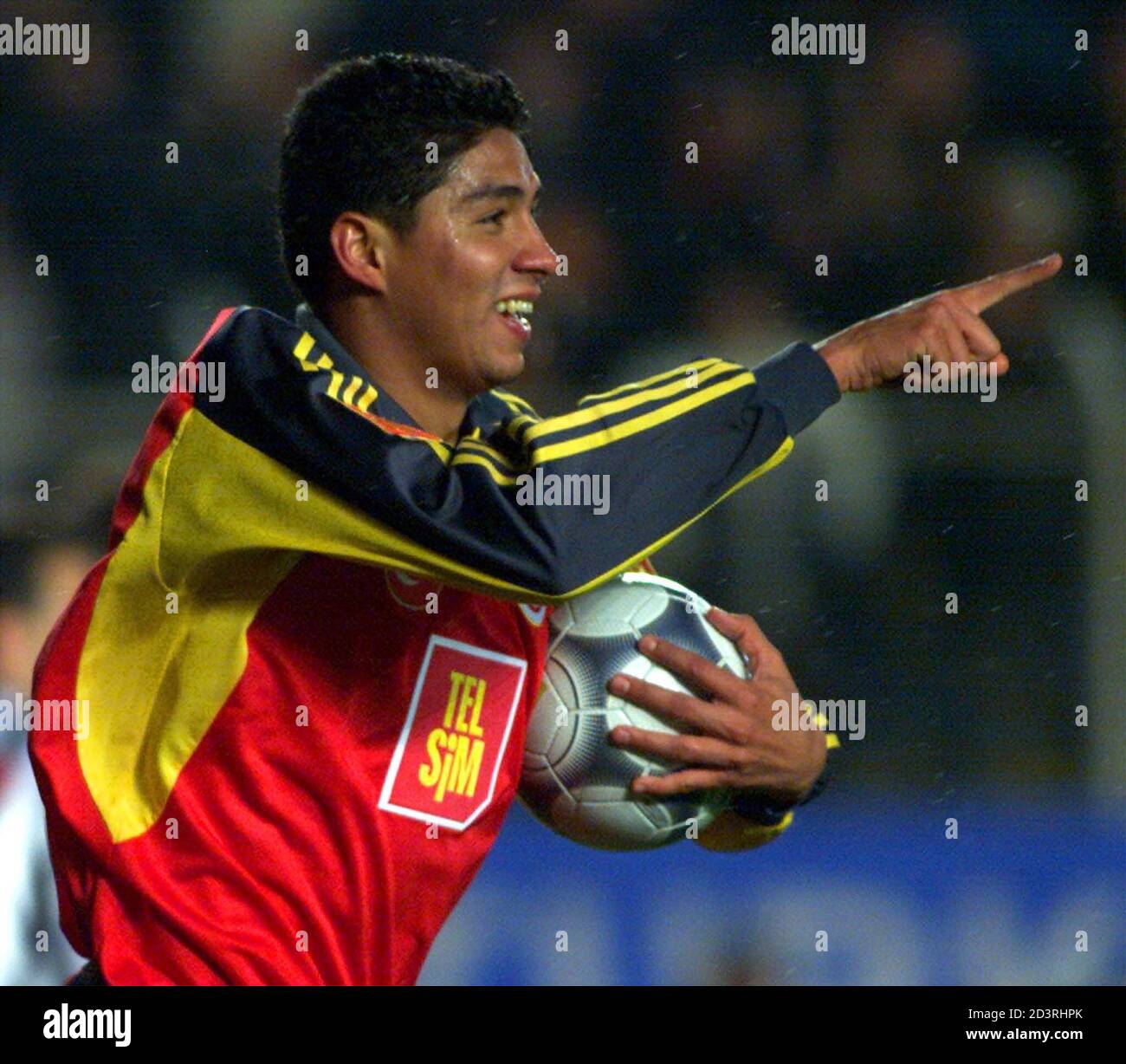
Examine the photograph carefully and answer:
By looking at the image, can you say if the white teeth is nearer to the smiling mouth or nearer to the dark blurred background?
the smiling mouth

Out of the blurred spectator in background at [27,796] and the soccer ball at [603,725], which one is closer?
the soccer ball at [603,725]

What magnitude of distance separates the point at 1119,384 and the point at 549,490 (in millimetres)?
3512

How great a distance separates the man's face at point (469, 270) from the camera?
297 centimetres

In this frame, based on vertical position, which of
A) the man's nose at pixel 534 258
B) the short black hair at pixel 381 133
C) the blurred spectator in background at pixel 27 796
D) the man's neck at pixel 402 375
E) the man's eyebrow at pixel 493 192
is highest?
the short black hair at pixel 381 133

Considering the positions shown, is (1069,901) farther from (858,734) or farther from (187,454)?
(187,454)

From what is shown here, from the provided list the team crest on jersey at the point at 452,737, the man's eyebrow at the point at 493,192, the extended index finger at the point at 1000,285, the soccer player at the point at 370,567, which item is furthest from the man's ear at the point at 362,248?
the extended index finger at the point at 1000,285

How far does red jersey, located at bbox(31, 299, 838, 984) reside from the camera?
2549 mm

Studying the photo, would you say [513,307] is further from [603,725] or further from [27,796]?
[27,796]

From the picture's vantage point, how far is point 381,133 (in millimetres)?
2996

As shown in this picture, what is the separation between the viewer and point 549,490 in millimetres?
2502

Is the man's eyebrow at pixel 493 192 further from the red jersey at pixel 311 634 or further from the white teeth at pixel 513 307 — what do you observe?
the red jersey at pixel 311 634

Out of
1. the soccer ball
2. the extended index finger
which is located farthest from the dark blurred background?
the extended index finger

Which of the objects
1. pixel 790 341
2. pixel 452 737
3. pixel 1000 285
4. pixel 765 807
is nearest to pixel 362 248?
pixel 452 737
